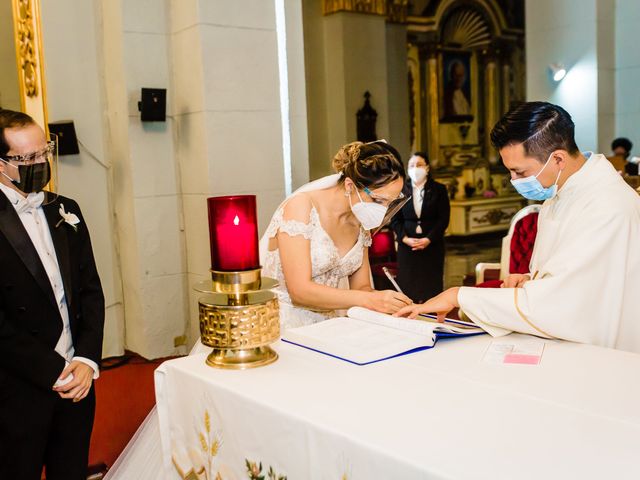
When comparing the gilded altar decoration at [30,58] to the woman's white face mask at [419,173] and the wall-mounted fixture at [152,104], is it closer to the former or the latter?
the wall-mounted fixture at [152,104]

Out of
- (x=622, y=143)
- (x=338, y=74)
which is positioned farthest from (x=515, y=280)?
(x=338, y=74)

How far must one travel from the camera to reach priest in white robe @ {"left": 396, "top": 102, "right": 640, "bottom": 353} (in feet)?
7.30

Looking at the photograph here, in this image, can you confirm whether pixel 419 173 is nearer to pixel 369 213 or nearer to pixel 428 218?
pixel 428 218

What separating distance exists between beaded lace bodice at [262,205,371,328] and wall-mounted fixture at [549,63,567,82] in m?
8.44

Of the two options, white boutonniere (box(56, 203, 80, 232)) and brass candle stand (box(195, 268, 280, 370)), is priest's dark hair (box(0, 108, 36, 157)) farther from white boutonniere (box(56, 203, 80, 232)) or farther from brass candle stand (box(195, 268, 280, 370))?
brass candle stand (box(195, 268, 280, 370))

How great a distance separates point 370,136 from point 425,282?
484cm

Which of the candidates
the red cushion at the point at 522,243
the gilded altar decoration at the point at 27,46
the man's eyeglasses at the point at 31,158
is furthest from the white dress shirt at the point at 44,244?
the gilded altar decoration at the point at 27,46

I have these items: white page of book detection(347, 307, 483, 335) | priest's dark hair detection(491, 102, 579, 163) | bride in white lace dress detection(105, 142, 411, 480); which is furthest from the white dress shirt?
priest's dark hair detection(491, 102, 579, 163)

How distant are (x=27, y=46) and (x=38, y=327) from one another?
11.8 ft

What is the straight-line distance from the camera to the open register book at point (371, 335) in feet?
6.95

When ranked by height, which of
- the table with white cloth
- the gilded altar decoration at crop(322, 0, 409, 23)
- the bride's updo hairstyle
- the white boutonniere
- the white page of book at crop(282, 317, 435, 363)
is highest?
the gilded altar decoration at crop(322, 0, 409, 23)

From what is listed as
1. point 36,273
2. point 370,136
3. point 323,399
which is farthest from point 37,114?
point 370,136

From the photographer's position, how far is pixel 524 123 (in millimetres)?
2557

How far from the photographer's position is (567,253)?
2285 millimetres
